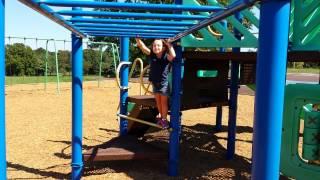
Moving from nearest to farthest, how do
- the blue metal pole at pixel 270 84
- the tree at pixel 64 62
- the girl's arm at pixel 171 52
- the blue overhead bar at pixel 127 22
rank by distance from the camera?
the blue metal pole at pixel 270 84, the blue overhead bar at pixel 127 22, the girl's arm at pixel 171 52, the tree at pixel 64 62

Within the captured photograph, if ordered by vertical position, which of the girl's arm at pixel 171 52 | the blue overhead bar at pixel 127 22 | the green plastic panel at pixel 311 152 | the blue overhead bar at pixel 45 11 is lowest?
the green plastic panel at pixel 311 152

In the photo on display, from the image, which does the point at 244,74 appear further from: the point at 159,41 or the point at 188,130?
the point at 188,130

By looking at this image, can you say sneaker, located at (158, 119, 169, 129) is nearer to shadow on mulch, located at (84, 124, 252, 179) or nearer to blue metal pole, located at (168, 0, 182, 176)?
blue metal pole, located at (168, 0, 182, 176)

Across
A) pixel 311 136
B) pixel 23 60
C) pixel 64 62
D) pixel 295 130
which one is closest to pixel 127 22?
pixel 295 130

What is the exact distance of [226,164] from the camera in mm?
5176

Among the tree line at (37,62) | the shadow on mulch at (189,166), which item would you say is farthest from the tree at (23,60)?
the shadow on mulch at (189,166)

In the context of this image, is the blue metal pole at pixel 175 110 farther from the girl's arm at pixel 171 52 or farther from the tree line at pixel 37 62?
the tree line at pixel 37 62

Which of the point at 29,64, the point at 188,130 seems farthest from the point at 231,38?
the point at 29,64

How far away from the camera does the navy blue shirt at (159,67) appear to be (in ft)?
15.5

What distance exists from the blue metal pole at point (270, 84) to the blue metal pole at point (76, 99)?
2.97m

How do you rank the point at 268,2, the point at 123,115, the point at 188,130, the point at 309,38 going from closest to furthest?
1. the point at 268,2
2. the point at 309,38
3. the point at 123,115
4. the point at 188,130

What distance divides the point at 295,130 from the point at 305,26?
0.76m

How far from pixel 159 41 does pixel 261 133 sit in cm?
340

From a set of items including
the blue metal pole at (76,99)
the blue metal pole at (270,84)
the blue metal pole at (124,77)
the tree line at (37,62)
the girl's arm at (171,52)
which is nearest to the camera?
the blue metal pole at (270,84)
